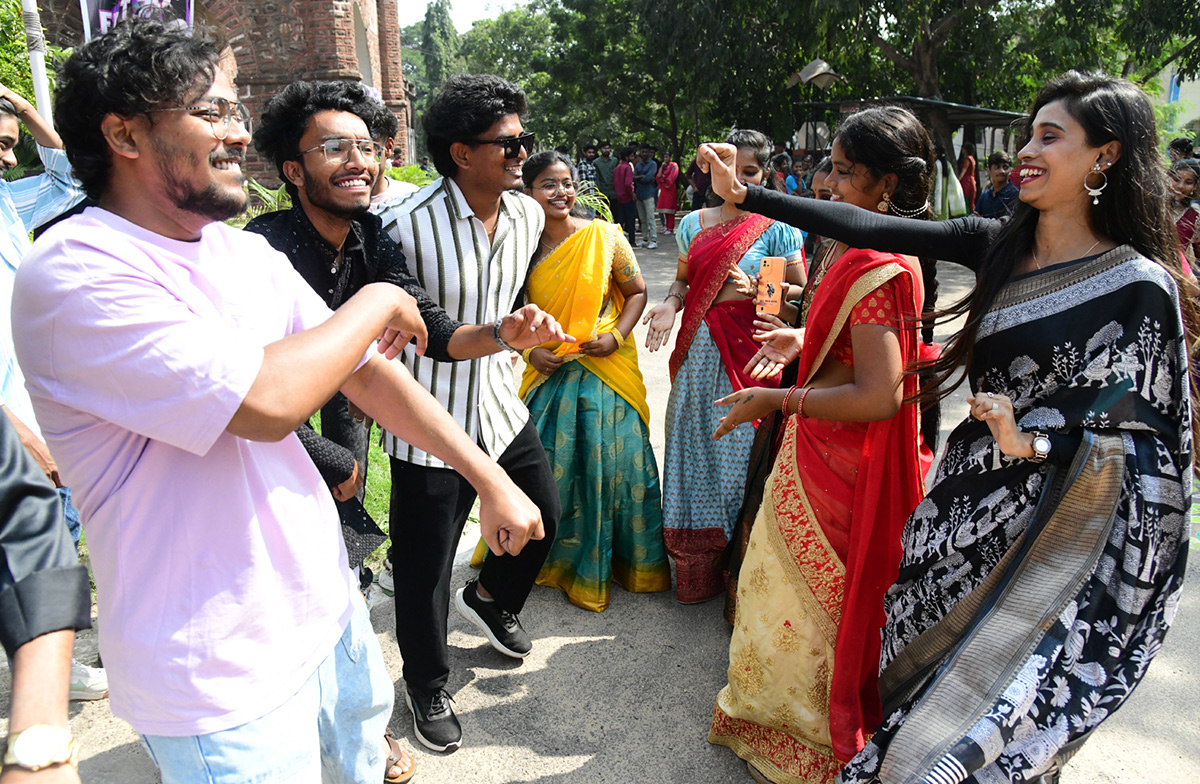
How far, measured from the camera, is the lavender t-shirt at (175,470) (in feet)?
3.75

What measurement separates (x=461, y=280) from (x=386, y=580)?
148 centimetres

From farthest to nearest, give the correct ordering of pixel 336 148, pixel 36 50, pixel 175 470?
pixel 36 50 < pixel 336 148 < pixel 175 470

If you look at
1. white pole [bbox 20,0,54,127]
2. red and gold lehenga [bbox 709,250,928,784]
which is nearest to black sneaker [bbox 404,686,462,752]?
red and gold lehenga [bbox 709,250,928,784]

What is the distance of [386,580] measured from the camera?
135 inches

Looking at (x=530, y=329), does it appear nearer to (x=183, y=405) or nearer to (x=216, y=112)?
(x=216, y=112)

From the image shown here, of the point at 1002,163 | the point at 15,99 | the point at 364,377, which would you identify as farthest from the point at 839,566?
the point at 1002,163

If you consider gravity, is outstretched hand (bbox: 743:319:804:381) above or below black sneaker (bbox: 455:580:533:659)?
above

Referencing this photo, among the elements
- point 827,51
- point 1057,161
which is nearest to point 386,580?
point 1057,161

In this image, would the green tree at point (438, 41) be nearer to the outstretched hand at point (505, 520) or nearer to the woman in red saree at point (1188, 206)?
the woman in red saree at point (1188, 206)

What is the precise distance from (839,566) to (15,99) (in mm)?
3322

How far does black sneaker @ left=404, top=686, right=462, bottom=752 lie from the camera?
2482 millimetres

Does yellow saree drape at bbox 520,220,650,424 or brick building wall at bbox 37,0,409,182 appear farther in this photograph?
brick building wall at bbox 37,0,409,182

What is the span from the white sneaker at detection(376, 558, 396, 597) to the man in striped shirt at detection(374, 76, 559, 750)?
2.60ft

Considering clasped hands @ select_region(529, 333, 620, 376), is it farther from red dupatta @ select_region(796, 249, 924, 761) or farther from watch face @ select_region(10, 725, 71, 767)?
watch face @ select_region(10, 725, 71, 767)
